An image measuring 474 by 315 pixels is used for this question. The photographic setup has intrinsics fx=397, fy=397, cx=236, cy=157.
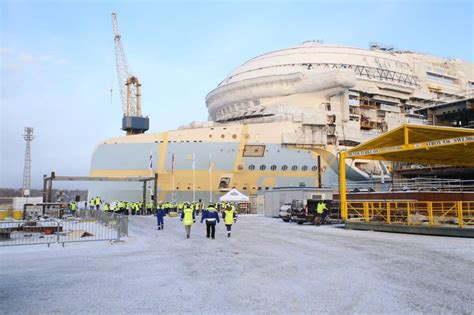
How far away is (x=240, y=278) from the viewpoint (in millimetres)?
8781

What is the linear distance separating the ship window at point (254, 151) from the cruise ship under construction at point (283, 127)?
11 cm

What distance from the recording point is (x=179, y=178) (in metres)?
41.6

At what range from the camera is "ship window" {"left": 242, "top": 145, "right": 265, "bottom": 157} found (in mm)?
41787

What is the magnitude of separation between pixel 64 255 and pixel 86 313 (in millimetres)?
6961

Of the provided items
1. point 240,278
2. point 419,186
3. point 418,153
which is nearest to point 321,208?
point 418,153

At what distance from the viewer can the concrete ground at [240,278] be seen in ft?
21.8

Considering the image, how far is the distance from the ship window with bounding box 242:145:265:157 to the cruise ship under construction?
0.11 meters

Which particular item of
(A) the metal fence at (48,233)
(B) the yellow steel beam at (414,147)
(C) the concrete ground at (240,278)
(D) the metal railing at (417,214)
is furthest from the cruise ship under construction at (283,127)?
(C) the concrete ground at (240,278)

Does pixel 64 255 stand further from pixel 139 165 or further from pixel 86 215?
pixel 139 165

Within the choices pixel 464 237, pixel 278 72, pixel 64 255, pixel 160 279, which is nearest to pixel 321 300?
pixel 160 279

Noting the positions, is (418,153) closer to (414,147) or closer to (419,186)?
(414,147)

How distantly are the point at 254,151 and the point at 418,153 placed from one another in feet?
69.1

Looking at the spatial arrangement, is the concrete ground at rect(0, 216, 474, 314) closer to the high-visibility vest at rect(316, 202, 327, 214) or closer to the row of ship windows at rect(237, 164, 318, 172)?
the high-visibility vest at rect(316, 202, 327, 214)

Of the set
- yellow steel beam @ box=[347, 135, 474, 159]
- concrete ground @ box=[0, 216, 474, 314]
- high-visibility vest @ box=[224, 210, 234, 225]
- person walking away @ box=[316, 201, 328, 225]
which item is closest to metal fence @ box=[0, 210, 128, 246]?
concrete ground @ box=[0, 216, 474, 314]
